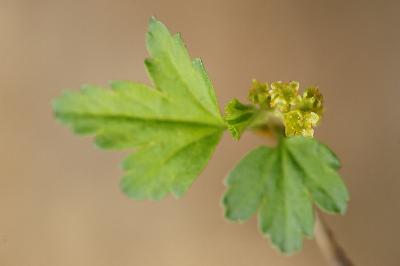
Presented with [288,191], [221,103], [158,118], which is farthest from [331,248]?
[221,103]

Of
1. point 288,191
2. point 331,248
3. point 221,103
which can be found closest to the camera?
point 288,191

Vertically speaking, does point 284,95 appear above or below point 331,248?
above

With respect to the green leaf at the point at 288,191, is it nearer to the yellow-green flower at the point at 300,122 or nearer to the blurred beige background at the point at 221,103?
the yellow-green flower at the point at 300,122

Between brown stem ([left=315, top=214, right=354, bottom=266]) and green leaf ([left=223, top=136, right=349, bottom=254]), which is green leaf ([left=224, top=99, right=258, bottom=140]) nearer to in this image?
green leaf ([left=223, top=136, right=349, bottom=254])

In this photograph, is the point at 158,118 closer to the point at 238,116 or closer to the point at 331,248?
the point at 238,116

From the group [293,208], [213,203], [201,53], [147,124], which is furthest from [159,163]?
[201,53]

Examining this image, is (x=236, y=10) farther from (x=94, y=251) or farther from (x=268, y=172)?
(x=268, y=172)
